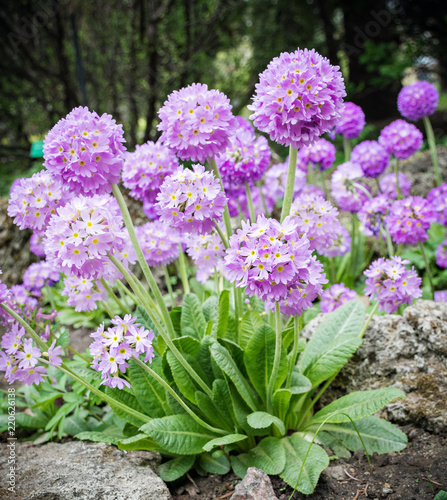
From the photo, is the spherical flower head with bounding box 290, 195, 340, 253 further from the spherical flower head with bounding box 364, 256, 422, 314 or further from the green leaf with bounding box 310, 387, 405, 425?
the green leaf with bounding box 310, 387, 405, 425

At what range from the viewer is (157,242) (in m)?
2.78

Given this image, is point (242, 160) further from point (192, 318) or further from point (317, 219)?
point (192, 318)

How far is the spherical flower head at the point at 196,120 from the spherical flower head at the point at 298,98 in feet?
0.61

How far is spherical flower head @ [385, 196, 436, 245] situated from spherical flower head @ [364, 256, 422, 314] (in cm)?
72

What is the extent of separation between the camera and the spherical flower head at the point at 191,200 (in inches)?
74.9

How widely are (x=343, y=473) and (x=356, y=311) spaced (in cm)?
90

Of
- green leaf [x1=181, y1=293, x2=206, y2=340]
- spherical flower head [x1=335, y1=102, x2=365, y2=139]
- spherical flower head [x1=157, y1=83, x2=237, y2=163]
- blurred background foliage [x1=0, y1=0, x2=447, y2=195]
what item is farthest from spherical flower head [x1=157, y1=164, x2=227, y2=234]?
blurred background foliage [x1=0, y1=0, x2=447, y2=195]

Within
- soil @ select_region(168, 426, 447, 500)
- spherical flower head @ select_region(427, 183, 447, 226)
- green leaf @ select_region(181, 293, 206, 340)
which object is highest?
spherical flower head @ select_region(427, 183, 447, 226)

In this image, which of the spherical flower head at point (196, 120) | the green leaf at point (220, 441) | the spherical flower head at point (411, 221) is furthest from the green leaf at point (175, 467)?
the spherical flower head at point (411, 221)

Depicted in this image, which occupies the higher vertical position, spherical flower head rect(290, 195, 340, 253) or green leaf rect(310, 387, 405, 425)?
spherical flower head rect(290, 195, 340, 253)

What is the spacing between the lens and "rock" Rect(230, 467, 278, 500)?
1.91 metres

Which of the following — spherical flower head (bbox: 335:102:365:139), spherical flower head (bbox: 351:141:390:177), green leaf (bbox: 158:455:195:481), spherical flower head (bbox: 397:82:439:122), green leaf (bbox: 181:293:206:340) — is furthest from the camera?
spherical flower head (bbox: 397:82:439:122)

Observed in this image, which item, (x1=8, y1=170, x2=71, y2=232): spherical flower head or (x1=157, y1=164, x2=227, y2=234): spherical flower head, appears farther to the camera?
(x1=8, y1=170, x2=71, y2=232): spherical flower head

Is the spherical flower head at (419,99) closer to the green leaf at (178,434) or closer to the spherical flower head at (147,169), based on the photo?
the spherical flower head at (147,169)
